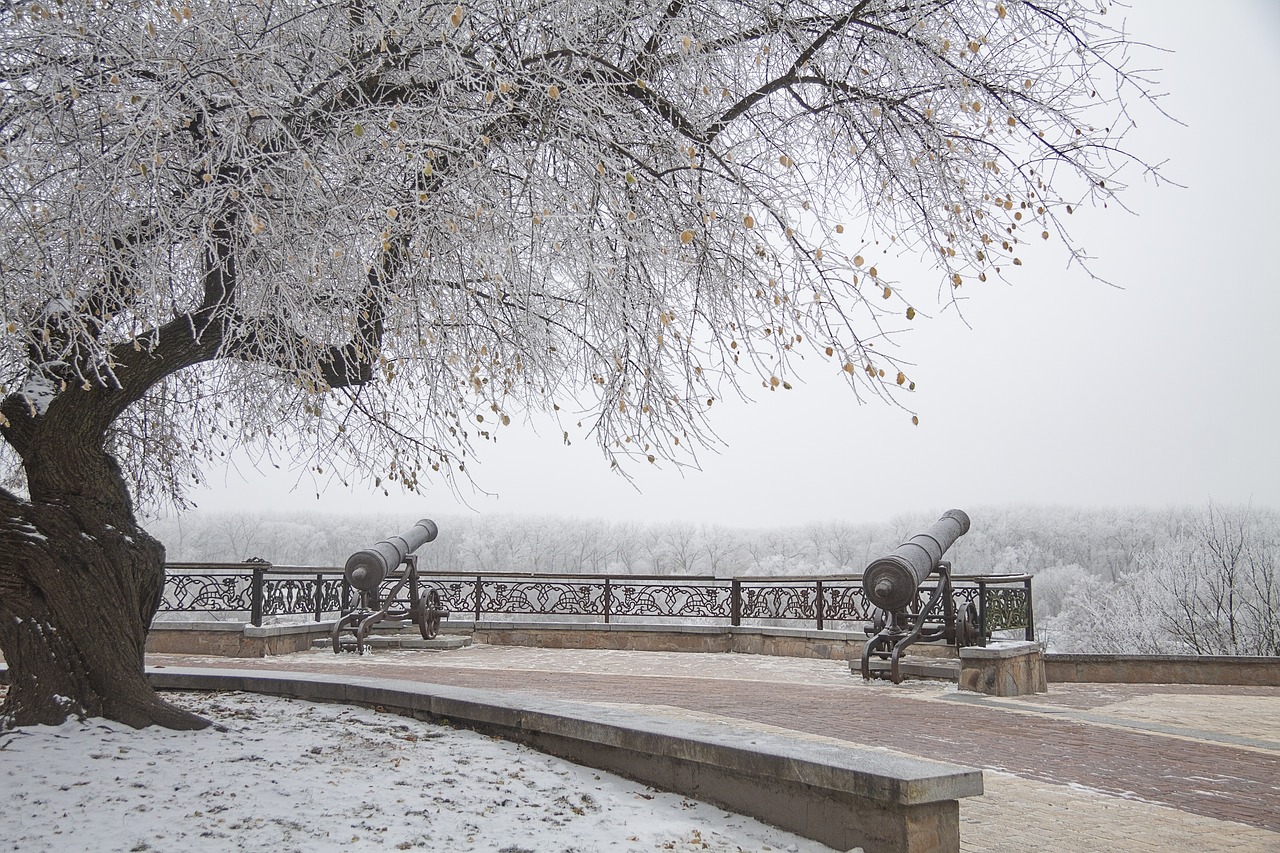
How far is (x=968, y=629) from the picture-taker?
35.9 ft

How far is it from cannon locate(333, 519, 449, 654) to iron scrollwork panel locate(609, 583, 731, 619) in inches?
122

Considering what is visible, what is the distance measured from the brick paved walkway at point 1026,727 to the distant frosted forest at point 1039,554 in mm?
19276

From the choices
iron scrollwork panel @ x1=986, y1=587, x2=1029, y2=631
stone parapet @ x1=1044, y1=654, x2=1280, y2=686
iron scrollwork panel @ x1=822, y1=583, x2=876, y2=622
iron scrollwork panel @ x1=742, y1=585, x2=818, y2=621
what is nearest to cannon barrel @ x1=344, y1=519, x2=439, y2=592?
iron scrollwork panel @ x1=742, y1=585, x2=818, y2=621

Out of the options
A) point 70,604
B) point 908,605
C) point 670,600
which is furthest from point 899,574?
point 70,604

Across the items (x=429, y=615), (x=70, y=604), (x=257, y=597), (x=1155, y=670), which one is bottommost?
(x=1155, y=670)

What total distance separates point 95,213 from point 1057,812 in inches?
212

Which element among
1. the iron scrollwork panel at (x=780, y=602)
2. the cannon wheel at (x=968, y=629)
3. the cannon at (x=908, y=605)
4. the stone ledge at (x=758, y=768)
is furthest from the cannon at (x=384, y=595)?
the cannon wheel at (x=968, y=629)

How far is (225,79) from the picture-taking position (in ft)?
13.1

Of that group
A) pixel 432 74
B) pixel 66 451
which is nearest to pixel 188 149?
pixel 432 74

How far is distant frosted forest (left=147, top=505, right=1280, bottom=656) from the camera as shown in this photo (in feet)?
107

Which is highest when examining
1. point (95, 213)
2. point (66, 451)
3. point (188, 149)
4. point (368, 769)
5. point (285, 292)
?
point (188, 149)

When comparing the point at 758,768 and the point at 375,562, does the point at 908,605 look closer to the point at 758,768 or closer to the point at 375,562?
the point at 758,768

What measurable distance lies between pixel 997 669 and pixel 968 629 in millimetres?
1889

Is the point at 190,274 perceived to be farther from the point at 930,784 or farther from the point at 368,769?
the point at 930,784
